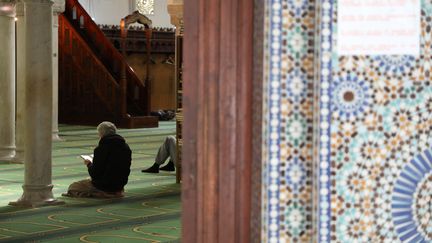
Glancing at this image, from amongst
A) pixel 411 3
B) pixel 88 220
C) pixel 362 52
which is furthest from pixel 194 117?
pixel 88 220

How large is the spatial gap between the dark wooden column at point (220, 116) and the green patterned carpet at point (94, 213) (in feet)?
12.1

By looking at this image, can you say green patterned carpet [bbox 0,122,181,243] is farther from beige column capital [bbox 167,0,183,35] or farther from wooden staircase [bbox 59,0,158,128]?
wooden staircase [bbox 59,0,158,128]

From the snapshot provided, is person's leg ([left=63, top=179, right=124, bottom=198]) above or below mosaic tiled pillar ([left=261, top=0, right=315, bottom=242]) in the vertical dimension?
below

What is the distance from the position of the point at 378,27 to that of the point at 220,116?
24.3 inches

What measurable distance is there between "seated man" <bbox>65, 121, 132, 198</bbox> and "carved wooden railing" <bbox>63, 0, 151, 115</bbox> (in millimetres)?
10177

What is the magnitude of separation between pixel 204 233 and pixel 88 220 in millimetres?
4744

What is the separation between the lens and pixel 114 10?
2520cm

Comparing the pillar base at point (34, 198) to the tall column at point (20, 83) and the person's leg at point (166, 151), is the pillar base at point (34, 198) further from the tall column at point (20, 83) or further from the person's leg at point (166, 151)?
the tall column at point (20, 83)

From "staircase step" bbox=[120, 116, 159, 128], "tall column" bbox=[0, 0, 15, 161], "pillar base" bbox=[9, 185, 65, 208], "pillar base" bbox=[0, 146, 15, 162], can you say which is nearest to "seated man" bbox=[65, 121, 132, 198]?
"pillar base" bbox=[9, 185, 65, 208]

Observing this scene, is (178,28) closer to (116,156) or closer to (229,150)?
(116,156)

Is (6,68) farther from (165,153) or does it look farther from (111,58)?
(111,58)

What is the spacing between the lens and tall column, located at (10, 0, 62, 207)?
8.65 meters

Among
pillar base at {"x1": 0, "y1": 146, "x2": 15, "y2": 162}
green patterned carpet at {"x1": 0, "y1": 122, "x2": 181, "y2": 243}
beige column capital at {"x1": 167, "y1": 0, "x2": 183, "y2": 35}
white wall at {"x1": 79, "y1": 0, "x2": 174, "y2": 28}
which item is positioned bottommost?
green patterned carpet at {"x1": 0, "y1": 122, "x2": 181, "y2": 243}

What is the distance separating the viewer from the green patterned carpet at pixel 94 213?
7336 mm
